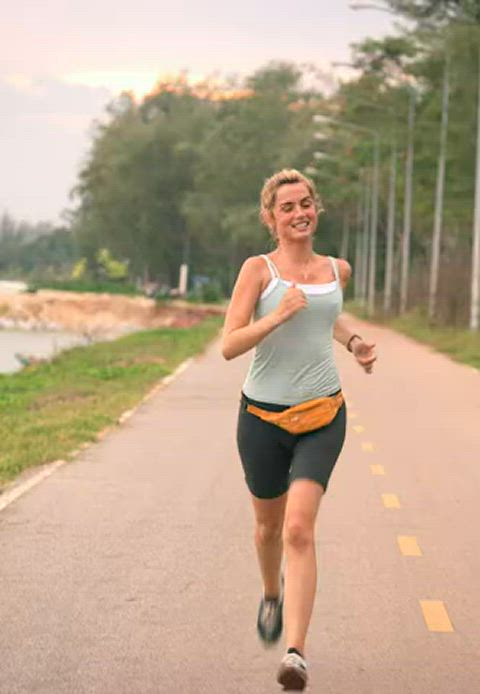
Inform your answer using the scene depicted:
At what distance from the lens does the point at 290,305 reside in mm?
5906

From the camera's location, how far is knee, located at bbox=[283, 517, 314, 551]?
5.97 meters

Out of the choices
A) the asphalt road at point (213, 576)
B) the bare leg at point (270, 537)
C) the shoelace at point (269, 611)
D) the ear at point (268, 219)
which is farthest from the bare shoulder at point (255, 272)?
the asphalt road at point (213, 576)

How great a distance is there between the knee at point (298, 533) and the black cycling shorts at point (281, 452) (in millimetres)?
188

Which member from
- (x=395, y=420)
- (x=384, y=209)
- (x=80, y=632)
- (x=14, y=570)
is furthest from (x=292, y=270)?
(x=384, y=209)

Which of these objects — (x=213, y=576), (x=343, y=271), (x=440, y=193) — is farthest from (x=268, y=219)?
(x=440, y=193)

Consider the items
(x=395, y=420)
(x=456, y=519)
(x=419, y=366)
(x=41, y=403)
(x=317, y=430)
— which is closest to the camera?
(x=317, y=430)

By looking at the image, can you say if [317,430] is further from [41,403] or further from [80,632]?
[41,403]

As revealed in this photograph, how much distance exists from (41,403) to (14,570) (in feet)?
44.0

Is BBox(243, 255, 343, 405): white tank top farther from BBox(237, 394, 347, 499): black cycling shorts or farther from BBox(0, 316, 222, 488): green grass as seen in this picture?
BBox(0, 316, 222, 488): green grass

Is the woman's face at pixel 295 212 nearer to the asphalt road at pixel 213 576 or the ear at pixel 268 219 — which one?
the ear at pixel 268 219

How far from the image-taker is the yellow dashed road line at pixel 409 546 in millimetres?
9172

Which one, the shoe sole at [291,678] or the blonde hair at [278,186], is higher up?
the blonde hair at [278,186]

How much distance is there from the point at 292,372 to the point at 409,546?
11.6ft

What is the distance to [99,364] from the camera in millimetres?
32469
